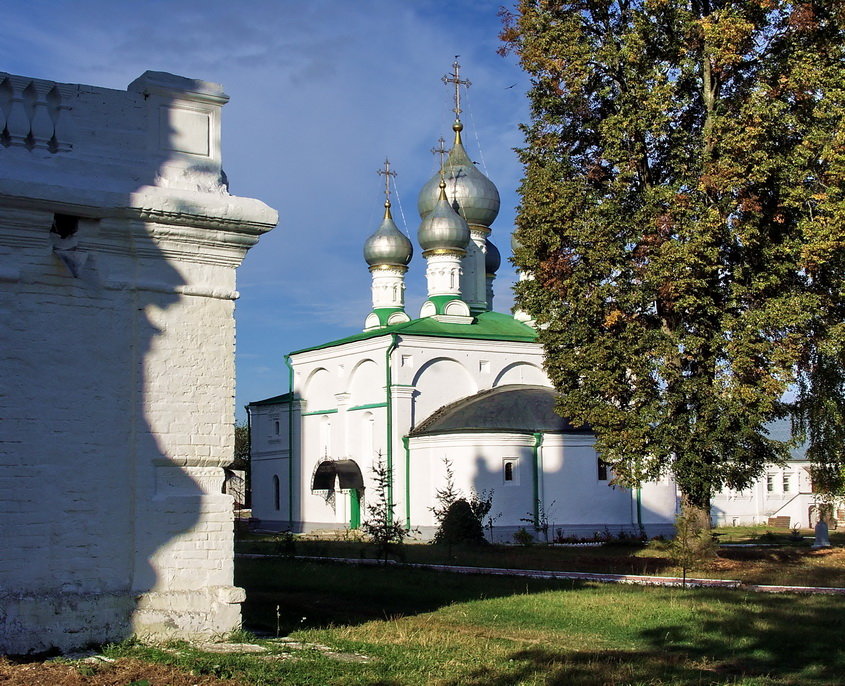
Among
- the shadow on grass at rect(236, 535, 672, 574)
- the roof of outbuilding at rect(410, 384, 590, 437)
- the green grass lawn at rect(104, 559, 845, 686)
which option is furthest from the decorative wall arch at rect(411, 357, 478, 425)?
the green grass lawn at rect(104, 559, 845, 686)

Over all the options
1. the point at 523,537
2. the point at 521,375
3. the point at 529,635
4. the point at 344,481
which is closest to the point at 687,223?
the point at 529,635

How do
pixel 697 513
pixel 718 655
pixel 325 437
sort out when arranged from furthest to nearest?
1. pixel 325 437
2. pixel 697 513
3. pixel 718 655

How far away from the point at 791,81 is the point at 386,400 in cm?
1620

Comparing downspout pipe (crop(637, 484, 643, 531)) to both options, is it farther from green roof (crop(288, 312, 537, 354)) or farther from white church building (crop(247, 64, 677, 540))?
green roof (crop(288, 312, 537, 354))

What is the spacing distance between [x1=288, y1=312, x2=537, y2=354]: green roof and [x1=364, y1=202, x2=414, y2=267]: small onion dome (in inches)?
115

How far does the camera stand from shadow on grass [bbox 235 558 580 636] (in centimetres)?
988

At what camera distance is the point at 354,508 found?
1220 inches

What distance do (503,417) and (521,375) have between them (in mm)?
4248

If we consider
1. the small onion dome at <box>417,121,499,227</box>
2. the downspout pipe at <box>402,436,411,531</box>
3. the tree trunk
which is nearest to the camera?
the tree trunk

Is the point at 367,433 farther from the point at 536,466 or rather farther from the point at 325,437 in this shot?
the point at 536,466

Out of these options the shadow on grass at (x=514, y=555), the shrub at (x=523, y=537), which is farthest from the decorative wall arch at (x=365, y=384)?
the shadow on grass at (x=514, y=555)

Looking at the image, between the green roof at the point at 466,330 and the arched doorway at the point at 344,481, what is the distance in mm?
3662

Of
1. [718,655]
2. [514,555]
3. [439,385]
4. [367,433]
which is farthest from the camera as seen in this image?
[367,433]

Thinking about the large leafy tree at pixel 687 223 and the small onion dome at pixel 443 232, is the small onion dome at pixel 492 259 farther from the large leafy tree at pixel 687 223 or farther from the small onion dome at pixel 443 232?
the large leafy tree at pixel 687 223
